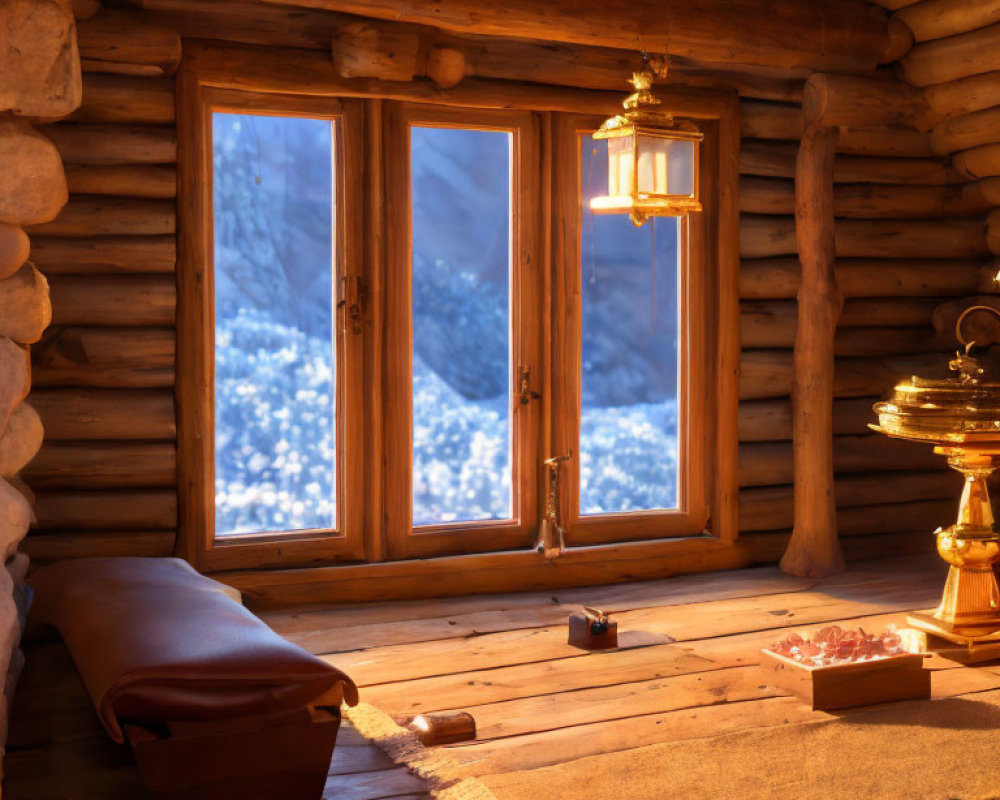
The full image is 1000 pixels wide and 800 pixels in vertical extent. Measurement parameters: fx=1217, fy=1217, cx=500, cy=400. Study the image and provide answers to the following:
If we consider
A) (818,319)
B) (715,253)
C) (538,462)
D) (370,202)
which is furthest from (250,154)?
(818,319)

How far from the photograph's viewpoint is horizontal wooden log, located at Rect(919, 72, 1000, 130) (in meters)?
6.38

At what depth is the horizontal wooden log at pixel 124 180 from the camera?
5.46m

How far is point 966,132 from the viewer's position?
6684mm

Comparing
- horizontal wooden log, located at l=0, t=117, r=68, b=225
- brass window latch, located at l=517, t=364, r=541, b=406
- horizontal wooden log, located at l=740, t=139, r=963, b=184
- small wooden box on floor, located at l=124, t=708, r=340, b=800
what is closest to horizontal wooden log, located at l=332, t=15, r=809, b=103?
horizontal wooden log, located at l=740, t=139, r=963, b=184

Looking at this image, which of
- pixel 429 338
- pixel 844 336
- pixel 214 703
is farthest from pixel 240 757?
pixel 844 336

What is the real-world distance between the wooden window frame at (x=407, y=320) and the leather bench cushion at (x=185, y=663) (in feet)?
5.81

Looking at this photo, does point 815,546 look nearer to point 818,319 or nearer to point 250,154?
point 818,319

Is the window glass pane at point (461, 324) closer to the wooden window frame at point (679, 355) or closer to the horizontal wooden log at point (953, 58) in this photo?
the wooden window frame at point (679, 355)

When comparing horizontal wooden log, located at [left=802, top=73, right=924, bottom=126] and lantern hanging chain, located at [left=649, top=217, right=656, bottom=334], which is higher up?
horizontal wooden log, located at [left=802, top=73, right=924, bottom=126]

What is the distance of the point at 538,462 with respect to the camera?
21.0 feet

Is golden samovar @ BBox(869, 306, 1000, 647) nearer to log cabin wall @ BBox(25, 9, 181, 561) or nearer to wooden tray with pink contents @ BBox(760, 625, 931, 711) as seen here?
wooden tray with pink contents @ BBox(760, 625, 931, 711)

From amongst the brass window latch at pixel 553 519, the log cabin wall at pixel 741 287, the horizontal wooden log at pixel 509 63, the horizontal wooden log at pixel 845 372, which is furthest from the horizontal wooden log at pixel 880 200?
the brass window latch at pixel 553 519

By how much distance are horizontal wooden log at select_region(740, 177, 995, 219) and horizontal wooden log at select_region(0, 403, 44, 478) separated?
413cm

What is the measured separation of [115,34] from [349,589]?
9.09ft
